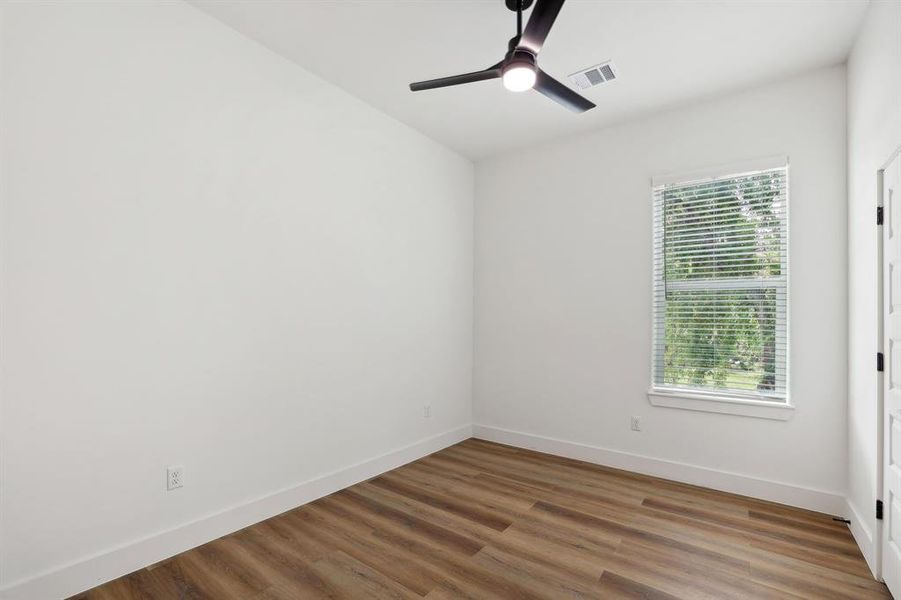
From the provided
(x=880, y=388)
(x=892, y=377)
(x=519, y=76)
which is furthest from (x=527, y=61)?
(x=880, y=388)

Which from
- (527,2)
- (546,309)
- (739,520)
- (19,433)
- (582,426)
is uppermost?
(527,2)

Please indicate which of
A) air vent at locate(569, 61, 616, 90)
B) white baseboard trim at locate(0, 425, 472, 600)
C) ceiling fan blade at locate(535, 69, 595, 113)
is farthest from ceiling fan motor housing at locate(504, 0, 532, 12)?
white baseboard trim at locate(0, 425, 472, 600)

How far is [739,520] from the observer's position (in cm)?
283

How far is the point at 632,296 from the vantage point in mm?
3752

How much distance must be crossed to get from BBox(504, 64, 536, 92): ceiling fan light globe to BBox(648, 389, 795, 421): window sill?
2580mm

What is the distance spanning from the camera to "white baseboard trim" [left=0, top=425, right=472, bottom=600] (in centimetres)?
195

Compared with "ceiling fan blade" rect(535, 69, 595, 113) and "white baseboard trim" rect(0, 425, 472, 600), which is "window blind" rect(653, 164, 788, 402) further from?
"white baseboard trim" rect(0, 425, 472, 600)

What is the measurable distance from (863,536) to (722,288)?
1.65m

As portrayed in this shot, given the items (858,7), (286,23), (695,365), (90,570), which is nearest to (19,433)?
(90,570)

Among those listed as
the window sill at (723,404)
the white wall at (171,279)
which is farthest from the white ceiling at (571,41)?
the window sill at (723,404)

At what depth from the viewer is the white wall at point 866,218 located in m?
2.09

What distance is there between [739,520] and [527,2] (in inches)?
128

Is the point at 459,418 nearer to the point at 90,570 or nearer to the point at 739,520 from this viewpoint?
the point at 739,520

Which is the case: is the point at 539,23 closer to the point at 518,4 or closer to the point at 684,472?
the point at 518,4
